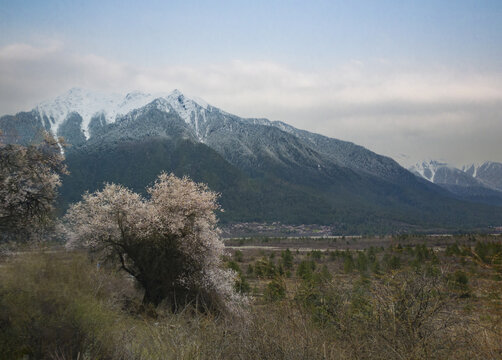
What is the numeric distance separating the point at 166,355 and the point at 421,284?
3.99 metres

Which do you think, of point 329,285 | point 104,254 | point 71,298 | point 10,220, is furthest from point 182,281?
point 329,285

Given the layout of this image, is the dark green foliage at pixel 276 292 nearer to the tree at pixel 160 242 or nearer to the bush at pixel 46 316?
the bush at pixel 46 316

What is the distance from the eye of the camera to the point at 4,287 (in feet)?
25.6

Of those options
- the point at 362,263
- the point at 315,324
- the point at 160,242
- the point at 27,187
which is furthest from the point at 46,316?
the point at 362,263

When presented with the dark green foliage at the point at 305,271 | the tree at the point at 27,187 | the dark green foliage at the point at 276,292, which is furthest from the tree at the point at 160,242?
the dark green foliage at the point at 276,292

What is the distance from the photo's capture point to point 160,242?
22.0m

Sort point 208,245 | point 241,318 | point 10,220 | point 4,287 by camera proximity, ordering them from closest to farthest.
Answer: point 241,318
point 4,287
point 10,220
point 208,245

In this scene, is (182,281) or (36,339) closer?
(36,339)

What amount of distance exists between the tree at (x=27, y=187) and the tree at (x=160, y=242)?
477 cm

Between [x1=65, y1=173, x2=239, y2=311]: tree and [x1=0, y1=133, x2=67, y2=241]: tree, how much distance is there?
4.77 metres

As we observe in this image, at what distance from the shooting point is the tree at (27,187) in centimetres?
1525

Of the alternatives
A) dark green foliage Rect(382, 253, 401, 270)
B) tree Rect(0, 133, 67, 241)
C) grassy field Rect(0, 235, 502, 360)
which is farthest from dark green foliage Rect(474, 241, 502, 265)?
tree Rect(0, 133, 67, 241)

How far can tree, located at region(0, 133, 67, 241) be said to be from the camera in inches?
600

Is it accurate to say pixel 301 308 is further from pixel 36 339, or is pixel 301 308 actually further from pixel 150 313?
pixel 150 313
